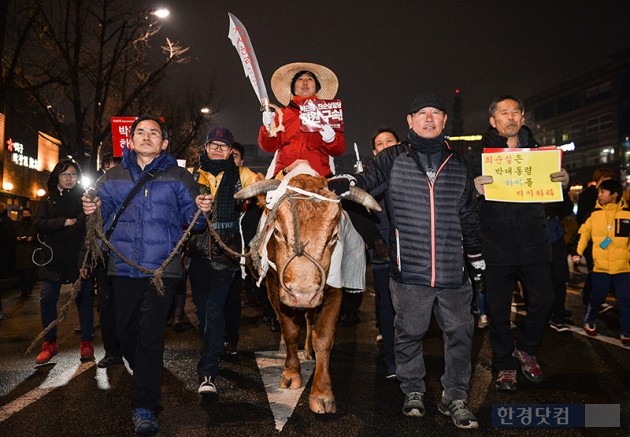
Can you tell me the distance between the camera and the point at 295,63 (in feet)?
22.5

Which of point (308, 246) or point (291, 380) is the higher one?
point (308, 246)

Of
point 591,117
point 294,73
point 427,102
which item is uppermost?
point 591,117

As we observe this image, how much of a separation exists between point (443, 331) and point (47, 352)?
4.88 m

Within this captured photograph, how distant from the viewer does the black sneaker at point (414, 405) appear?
14.1 ft

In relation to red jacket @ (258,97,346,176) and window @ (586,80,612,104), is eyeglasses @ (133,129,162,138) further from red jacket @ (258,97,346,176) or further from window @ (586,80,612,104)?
window @ (586,80,612,104)

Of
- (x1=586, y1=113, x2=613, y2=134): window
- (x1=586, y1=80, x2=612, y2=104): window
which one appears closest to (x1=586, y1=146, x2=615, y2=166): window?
(x1=586, y1=113, x2=613, y2=134): window

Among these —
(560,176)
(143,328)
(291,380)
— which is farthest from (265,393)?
(560,176)

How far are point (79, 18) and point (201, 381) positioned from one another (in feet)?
55.9

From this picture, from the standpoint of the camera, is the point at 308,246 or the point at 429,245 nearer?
the point at 308,246

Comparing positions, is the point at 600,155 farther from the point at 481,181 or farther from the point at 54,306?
the point at 54,306

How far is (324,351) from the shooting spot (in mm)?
4754

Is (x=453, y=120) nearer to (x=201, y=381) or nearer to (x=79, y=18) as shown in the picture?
(x=79, y=18)

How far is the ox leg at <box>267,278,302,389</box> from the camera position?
514 cm

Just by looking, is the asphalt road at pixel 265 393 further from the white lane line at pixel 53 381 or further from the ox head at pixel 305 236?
the ox head at pixel 305 236
